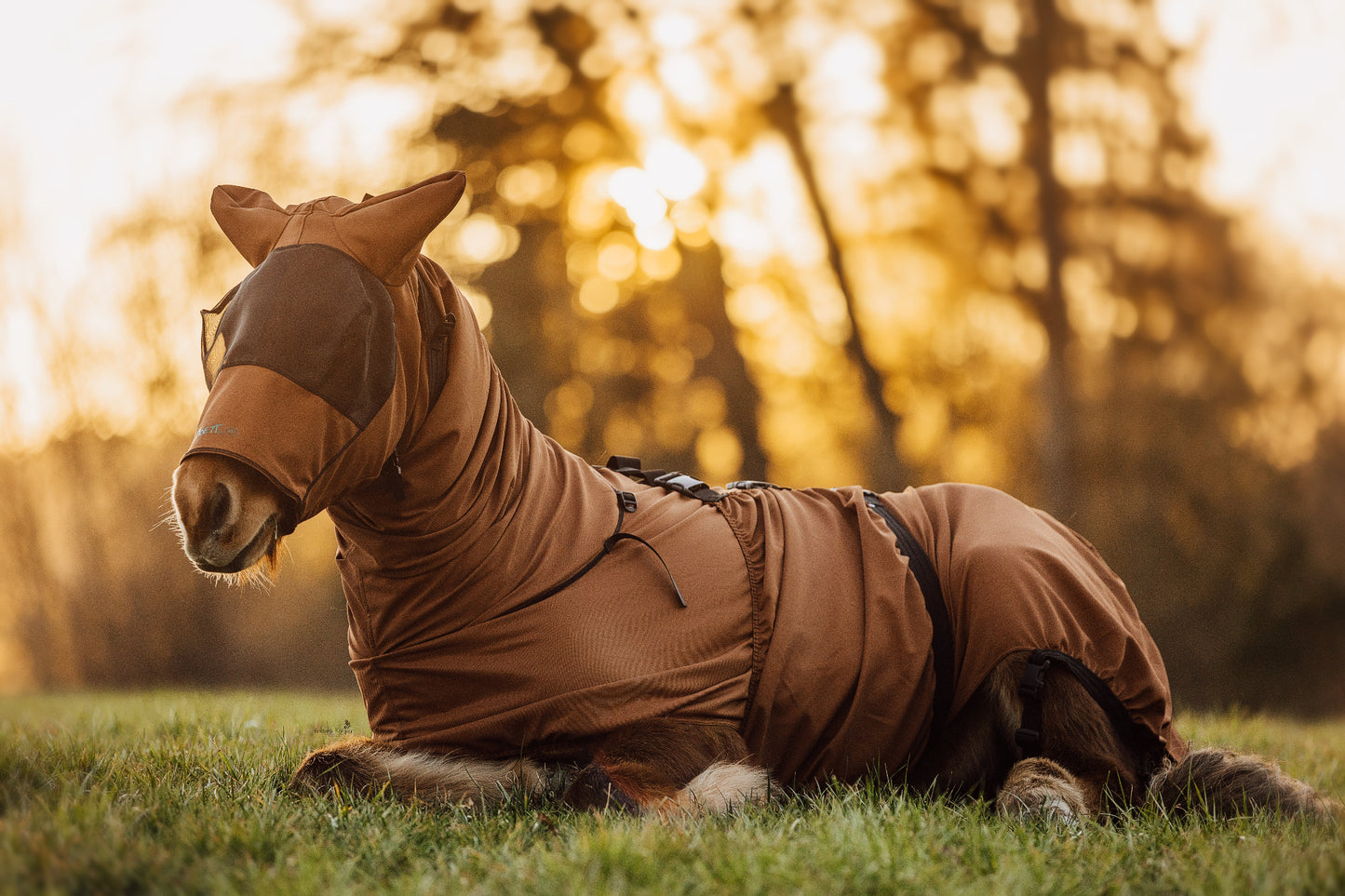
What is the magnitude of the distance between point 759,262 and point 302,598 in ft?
20.9

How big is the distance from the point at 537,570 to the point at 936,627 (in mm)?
1216

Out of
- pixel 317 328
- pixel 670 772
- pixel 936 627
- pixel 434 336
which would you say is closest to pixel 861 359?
pixel 936 627

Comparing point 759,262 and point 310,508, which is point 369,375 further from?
point 759,262

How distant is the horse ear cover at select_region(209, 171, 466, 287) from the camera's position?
2.52 meters

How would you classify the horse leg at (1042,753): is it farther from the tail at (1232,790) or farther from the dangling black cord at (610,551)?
the dangling black cord at (610,551)

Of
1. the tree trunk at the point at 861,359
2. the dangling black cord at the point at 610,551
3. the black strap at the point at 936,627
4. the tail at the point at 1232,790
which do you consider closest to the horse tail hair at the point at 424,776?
the dangling black cord at the point at 610,551

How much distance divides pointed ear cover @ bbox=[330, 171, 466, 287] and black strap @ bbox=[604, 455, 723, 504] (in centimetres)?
109

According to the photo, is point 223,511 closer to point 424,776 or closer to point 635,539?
point 424,776

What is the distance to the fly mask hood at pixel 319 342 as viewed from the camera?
89.9 inches

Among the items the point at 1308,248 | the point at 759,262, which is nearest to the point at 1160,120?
the point at 1308,248

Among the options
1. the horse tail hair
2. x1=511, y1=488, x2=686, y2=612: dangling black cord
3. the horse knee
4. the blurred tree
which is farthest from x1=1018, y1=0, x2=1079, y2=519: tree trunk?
the horse tail hair

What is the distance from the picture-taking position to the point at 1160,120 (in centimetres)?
1009

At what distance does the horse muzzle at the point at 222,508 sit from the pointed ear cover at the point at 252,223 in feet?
2.19

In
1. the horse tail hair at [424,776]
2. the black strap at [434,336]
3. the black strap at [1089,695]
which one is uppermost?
the black strap at [434,336]
